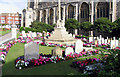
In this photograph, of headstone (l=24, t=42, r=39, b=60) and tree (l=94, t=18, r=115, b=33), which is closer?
headstone (l=24, t=42, r=39, b=60)

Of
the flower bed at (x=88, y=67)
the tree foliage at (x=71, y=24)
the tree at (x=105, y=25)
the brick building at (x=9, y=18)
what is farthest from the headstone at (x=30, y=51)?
the brick building at (x=9, y=18)

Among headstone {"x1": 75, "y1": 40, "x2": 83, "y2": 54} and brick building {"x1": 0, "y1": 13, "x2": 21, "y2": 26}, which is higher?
brick building {"x1": 0, "y1": 13, "x2": 21, "y2": 26}

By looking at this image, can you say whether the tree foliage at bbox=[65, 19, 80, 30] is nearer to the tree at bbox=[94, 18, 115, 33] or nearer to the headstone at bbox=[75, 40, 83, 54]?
the tree at bbox=[94, 18, 115, 33]

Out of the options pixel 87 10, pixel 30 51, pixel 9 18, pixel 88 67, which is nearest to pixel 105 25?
pixel 87 10

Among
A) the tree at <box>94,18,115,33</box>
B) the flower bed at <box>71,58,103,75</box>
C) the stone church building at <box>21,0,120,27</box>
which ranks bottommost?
the flower bed at <box>71,58,103,75</box>

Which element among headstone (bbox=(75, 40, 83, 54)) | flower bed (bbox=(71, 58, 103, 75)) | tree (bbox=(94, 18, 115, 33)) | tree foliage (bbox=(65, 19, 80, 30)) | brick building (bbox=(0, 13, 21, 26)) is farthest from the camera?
brick building (bbox=(0, 13, 21, 26))

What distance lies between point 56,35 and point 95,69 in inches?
591

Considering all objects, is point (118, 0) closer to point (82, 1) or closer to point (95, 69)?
point (82, 1)

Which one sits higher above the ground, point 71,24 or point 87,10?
point 87,10

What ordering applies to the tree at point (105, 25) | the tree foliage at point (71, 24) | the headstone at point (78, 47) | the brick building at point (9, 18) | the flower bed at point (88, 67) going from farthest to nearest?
1. the brick building at point (9, 18)
2. the tree foliage at point (71, 24)
3. the tree at point (105, 25)
4. the headstone at point (78, 47)
5. the flower bed at point (88, 67)

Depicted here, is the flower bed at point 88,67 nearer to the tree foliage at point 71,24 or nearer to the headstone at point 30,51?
the headstone at point 30,51

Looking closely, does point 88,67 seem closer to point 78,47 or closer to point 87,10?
point 78,47

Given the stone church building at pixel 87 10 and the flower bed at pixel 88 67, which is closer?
the flower bed at pixel 88 67

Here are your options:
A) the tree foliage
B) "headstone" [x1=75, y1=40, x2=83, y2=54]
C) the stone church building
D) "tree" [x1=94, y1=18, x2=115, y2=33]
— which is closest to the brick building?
the stone church building
